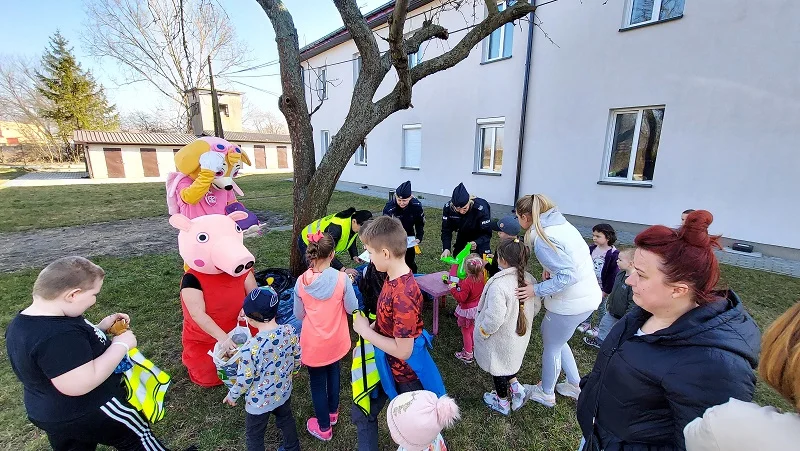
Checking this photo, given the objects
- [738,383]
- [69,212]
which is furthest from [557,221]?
[69,212]

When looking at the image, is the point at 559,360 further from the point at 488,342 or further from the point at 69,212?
the point at 69,212

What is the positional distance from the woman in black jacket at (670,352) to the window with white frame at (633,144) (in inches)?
291

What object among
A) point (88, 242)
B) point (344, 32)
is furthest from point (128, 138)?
point (88, 242)

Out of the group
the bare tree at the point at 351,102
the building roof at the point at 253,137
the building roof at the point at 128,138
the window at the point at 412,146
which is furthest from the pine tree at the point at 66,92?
the bare tree at the point at 351,102

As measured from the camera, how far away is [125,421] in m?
1.76

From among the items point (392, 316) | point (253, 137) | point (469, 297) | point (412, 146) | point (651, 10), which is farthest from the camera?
point (253, 137)

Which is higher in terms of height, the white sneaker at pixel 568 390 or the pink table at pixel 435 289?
the pink table at pixel 435 289

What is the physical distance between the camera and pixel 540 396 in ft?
9.14

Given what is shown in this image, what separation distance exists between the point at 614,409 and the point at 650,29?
841 cm

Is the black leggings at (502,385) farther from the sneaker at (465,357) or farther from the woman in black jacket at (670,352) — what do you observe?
the woman in black jacket at (670,352)

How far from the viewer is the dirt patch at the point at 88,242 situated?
666 cm

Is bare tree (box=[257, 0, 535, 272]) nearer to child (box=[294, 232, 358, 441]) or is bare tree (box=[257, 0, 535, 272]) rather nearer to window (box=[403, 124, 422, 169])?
child (box=[294, 232, 358, 441])

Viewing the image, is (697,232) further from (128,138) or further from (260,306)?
(128,138)

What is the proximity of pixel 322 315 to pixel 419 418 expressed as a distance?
3.36 feet
